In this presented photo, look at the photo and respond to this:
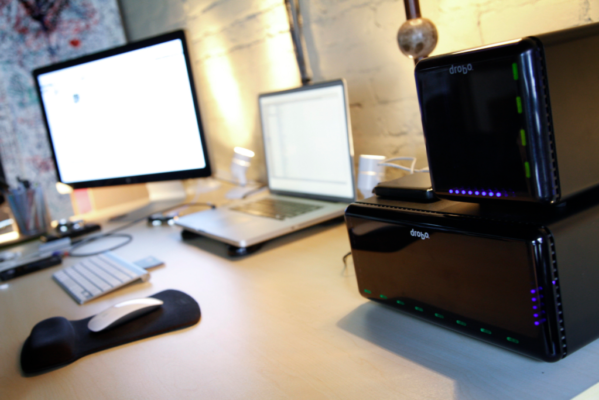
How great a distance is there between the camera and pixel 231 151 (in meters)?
1.88

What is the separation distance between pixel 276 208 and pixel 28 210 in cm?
86

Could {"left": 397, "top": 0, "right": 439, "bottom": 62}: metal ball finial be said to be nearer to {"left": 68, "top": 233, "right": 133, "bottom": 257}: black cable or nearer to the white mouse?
the white mouse

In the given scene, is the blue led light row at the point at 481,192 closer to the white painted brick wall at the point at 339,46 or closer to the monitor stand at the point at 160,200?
the white painted brick wall at the point at 339,46

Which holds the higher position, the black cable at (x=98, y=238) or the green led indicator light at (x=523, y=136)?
the green led indicator light at (x=523, y=136)

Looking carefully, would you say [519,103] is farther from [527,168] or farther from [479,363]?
[479,363]

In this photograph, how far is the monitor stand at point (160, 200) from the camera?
1.65m

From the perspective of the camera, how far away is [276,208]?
4.16 ft

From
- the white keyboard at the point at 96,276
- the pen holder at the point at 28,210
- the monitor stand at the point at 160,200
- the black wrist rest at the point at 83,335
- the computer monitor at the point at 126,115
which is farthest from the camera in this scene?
the monitor stand at the point at 160,200

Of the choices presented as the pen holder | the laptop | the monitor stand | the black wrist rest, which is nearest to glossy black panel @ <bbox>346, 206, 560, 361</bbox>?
the black wrist rest

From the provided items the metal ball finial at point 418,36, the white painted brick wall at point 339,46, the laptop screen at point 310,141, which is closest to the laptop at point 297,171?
the laptop screen at point 310,141

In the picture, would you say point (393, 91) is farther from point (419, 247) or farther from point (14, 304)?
point (14, 304)

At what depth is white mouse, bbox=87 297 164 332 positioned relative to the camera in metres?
0.75

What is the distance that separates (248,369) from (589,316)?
40 centimetres

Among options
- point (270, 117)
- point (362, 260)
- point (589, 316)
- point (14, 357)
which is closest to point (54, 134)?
point (270, 117)
